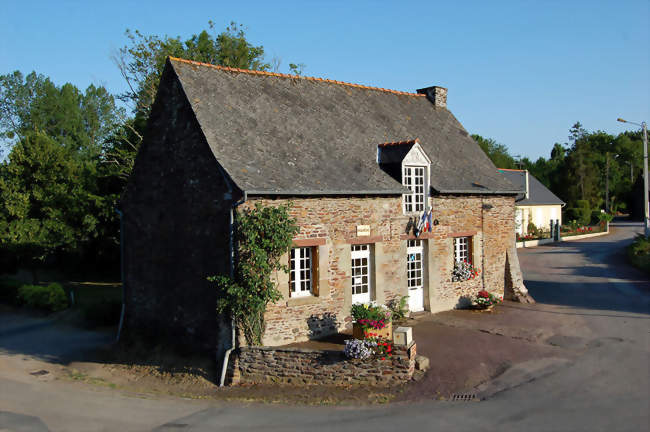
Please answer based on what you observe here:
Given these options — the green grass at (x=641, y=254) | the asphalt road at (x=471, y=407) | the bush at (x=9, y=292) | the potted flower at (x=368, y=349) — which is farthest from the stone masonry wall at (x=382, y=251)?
the bush at (x=9, y=292)

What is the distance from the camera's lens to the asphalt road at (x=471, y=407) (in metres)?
9.13

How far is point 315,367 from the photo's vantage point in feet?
37.8

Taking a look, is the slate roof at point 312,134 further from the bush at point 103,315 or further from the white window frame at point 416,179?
the bush at point 103,315

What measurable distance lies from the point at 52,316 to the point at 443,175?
16146mm

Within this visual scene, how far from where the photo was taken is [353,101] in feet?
58.9

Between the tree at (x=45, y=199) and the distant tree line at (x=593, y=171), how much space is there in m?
38.4

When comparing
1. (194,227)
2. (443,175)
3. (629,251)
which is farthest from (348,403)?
(629,251)

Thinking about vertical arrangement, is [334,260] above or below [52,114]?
below

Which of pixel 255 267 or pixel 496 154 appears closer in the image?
pixel 255 267

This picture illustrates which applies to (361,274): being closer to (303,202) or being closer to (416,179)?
(303,202)

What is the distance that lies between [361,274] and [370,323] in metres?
2.86

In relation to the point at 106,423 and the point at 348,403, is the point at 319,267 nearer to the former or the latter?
the point at 348,403

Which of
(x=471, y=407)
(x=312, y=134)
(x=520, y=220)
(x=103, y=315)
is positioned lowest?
(x=471, y=407)

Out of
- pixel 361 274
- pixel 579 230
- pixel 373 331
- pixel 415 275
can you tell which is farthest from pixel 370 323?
pixel 579 230
